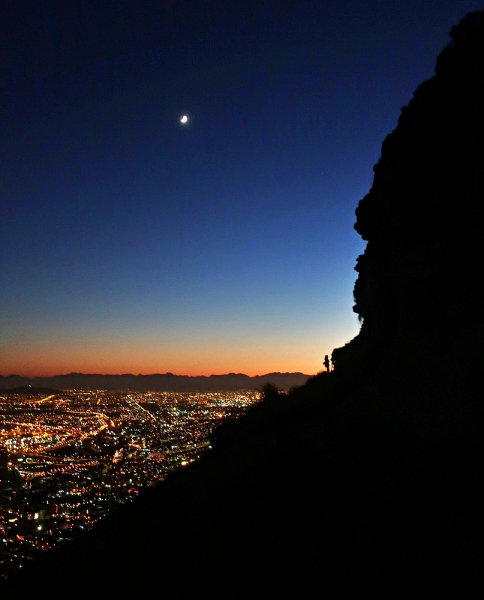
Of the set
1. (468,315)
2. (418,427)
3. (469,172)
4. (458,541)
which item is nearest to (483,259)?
(468,315)

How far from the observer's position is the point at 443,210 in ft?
38.5

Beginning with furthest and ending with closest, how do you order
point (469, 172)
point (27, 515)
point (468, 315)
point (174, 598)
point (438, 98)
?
point (27, 515), point (438, 98), point (469, 172), point (468, 315), point (174, 598)

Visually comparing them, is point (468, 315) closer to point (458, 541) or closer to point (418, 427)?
point (418, 427)

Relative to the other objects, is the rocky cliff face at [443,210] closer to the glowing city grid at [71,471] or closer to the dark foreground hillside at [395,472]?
the dark foreground hillside at [395,472]

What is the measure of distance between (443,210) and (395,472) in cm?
788

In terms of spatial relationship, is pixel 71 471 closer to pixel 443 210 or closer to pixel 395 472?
Answer: pixel 395 472

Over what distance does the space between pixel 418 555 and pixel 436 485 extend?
1.93 metres

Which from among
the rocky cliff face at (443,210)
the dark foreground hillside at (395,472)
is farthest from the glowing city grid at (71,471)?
the rocky cliff face at (443,210)

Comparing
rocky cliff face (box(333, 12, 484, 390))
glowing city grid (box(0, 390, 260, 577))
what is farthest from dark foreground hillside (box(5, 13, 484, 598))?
glowing city grid (box(0, 390, 260, 577))

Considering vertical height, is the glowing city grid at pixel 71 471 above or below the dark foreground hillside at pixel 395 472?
below

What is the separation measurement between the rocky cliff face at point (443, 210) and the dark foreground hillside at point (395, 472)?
0.05 metres

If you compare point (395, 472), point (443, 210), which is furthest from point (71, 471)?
point (443, 210)

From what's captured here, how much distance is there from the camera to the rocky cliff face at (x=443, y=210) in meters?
10.4

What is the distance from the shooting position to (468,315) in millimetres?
10062
